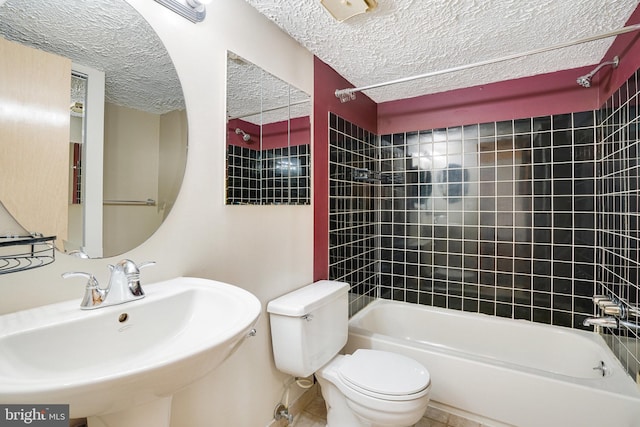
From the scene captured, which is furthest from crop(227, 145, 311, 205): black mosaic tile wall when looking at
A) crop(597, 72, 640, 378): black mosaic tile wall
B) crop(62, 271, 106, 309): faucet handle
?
crop(597, 72, 640, 378): black mosaic tile wall

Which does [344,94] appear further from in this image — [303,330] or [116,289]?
[116,289]

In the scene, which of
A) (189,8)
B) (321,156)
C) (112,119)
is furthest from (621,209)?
(112,119)

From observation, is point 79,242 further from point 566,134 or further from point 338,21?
point 566,134

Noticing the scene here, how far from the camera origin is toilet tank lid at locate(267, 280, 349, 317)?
4.97 feet

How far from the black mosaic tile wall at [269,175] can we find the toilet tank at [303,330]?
0.54m

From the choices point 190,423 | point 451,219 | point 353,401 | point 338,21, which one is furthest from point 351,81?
point 190,423

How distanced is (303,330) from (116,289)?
0.88 m

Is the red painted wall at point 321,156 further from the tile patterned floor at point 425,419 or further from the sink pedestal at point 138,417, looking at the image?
the sink pedestal at point 138,417

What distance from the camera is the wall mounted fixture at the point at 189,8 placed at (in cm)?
113

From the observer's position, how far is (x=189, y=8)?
47.1 inches

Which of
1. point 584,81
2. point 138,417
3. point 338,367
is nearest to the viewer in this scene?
point 138,417

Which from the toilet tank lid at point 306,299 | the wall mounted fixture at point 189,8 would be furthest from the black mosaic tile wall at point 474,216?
the wall mounted fixture at point 189,8

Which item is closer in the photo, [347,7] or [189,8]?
[189,8]

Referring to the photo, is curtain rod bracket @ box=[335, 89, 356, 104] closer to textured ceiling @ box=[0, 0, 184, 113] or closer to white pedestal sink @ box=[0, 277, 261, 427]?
textured ceiling @ box=[0, 0, 184, 113]
